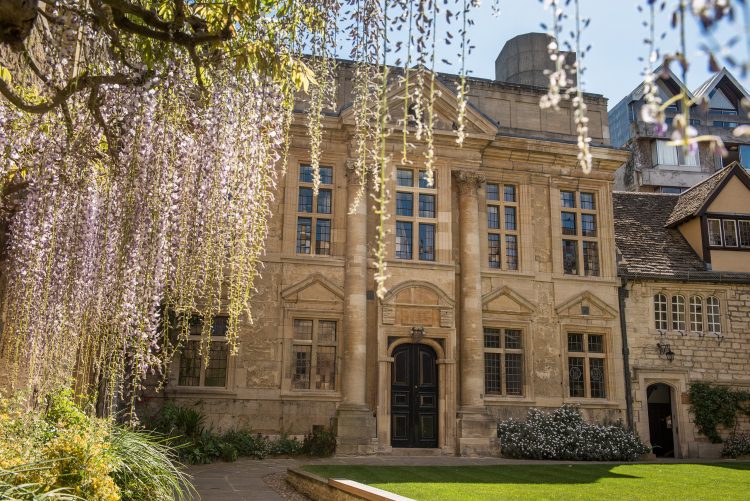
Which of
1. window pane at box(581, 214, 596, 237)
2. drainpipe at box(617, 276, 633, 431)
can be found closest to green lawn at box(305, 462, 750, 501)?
drainpipe at box(617, 276, 633, 431)

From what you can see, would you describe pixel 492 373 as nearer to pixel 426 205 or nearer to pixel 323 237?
pixel 426 205

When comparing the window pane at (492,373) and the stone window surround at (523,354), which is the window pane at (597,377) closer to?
the stone window surround at (523,354)

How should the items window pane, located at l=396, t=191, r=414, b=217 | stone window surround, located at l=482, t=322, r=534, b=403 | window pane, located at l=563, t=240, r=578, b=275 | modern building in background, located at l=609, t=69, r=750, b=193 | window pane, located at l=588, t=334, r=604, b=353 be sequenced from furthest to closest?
modern building in background, located at l=609, t=69, r=750, b=193 < window pane, located at l=563, t=240, r=578, b=275 < window pane, located at l=588, t=334, r=604, b=353 < window pane, located at l=396, t=191, r=414, b=217 < stone window surround, located at l=482, t=322, r=534, b=403

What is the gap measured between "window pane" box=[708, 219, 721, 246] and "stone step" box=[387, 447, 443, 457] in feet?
34.7

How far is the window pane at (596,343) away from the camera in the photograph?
18.7 meters

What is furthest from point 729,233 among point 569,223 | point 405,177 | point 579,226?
point 405,177

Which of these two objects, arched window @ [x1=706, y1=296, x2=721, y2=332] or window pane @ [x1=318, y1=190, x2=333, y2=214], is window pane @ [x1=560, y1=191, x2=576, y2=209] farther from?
window pane @ [x1=318, y1=190, x2=333, y2=214]

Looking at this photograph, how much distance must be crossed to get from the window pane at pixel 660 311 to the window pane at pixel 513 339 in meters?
4.11

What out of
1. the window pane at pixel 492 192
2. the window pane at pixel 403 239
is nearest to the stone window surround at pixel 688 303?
the window pane at pixel 492 192

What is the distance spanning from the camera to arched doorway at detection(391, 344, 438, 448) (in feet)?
54.8

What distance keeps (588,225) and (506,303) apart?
3.64m

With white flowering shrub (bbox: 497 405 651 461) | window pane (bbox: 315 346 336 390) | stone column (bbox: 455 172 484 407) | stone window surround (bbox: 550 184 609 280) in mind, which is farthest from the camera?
stone window surround (bbox: 550 184 609 280)

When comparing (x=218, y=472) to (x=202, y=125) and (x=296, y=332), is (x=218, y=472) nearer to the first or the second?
(x=296, y=332)

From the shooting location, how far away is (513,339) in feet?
59.6
